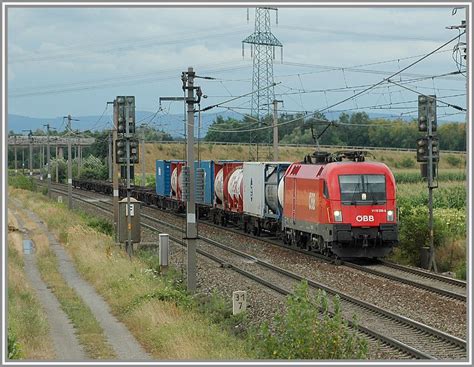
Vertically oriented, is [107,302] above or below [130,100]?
below

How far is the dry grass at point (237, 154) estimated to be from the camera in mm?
80750

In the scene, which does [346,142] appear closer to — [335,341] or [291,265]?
[291,265]

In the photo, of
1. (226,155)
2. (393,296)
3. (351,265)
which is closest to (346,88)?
(351,265)

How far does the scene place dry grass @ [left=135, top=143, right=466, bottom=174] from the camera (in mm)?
80750

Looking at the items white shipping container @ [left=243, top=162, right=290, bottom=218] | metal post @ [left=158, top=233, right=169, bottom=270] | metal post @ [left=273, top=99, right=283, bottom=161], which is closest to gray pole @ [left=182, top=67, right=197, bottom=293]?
metal post @ [left=158, top=233, right=169, bottom=270]

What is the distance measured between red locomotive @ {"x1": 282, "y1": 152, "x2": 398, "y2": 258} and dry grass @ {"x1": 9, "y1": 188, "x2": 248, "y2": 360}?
17.6ft

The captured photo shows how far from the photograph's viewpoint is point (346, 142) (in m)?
80.3

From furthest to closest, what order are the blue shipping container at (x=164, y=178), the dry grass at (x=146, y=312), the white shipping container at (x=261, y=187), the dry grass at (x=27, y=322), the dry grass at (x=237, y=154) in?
the dry grass at (x=237, y=154), the blue shipping container at (x=164, y=178), the white shipping container at (x=261, y=187), the dry grass at (x=27, y=322), the dry grass at (x=146, y=312)

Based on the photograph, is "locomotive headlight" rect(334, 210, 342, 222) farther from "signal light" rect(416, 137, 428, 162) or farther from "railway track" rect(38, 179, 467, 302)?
"signal light" rect(416, 137, 428, 162)

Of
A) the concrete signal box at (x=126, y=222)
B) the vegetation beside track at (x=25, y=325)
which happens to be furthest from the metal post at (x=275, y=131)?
the vegetation beside track at (x=25, y=325)

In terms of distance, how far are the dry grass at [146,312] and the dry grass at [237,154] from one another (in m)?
51.2

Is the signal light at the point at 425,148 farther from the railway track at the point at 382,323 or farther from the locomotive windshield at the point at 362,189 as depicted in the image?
the railway track at the point at 382,323

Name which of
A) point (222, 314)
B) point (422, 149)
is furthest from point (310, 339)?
point (422, 149)

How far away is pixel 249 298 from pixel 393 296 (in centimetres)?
330
